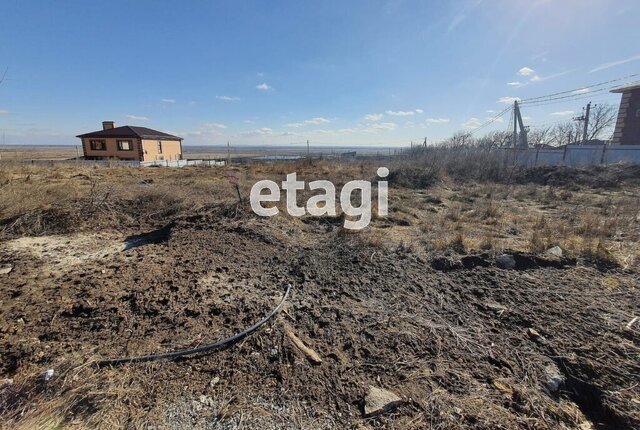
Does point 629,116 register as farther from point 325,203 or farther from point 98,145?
point 98,145

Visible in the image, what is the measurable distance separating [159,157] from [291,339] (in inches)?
1223

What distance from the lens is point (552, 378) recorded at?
1923 mm

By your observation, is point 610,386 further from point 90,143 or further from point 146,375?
point 90,143

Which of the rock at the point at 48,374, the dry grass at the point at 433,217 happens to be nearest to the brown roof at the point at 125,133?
the dry grass at the point at 433,217

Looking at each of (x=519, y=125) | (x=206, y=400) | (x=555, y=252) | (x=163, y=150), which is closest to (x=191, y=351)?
(x=206, y=400)

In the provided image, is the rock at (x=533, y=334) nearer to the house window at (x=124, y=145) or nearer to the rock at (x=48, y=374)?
the rock at (x=48, y=374)

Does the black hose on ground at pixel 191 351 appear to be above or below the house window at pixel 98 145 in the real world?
below

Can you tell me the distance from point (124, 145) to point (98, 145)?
2660 millimetres

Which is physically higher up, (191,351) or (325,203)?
(325,203)

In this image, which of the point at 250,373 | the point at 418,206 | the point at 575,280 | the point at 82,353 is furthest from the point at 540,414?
the point at 418,206

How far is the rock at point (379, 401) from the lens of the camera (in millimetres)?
1661

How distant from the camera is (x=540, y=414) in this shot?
5.49ft

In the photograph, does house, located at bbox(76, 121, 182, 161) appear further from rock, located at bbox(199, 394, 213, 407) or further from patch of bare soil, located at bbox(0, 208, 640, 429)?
rock, located at bbox(199, 394, 213, 407)

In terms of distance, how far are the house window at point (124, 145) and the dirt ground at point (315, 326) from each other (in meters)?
23.7
